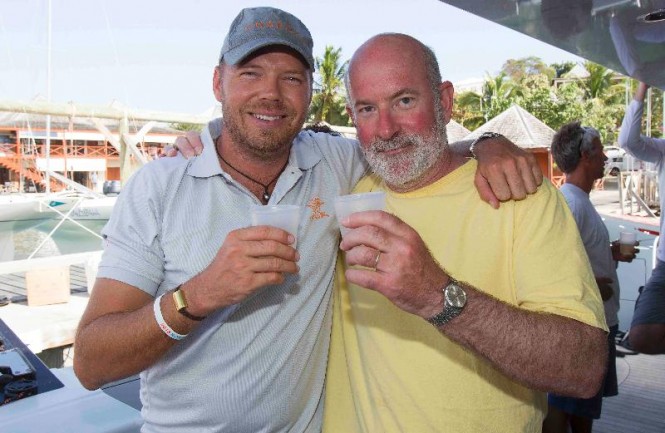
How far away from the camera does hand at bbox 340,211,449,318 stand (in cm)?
131

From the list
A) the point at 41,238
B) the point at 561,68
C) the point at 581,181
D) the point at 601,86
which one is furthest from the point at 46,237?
the point at 561,68

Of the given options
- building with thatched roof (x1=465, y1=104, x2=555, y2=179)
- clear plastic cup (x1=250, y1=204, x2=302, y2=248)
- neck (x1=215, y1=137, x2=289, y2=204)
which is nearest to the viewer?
clear plastic cup (x1=250, y1=204, x2=302, y2=248)

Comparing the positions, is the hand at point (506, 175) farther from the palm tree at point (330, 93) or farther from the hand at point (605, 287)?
the palm tree at point (330, 93)

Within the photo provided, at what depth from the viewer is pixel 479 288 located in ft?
A: 5.47

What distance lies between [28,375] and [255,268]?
1.80 m

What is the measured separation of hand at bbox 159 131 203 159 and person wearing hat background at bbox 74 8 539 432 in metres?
0.05

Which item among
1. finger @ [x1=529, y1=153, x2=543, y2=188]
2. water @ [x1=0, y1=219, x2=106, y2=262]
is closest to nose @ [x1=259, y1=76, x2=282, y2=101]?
finger @ [x1=529, y1=153, x2=543, y2=188]

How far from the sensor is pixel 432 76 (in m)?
1.94

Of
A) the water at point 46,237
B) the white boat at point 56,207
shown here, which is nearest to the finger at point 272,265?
the white boat at point 56,207

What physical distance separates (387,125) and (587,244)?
280cm

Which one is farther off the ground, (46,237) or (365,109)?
(365,109)

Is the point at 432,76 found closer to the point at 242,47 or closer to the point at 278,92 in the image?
the point at 278,92

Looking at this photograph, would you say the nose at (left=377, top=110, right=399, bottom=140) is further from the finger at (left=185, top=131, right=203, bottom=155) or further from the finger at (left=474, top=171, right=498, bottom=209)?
the finger at (left=185, top=131, right=203, bottom=155)

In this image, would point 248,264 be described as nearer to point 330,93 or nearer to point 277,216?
point 277,216
